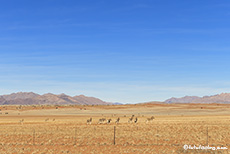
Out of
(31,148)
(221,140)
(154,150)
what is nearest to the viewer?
(154,150)

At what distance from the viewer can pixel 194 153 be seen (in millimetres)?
24578

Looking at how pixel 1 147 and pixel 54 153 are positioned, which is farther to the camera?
pixel 1 147

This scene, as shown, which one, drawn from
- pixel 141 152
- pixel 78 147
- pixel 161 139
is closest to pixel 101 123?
pixel 161 139

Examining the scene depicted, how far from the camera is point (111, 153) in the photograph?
2539 centimetres

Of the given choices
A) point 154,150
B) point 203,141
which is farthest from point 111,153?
point 203,141

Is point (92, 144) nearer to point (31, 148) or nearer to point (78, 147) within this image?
point (78, 147)

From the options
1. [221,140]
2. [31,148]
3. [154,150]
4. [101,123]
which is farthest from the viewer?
[101,123]

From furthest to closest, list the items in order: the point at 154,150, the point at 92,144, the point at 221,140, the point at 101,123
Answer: the point at 101,123
the point at 221,140
the point at 92,144
the point at 154,150

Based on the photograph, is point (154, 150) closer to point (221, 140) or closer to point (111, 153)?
point (111, 153)

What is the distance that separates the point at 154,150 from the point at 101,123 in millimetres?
33492

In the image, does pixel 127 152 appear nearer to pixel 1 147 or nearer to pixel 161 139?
pixel 161 139

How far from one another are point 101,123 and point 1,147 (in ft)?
103

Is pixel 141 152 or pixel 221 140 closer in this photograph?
pixel 141 152

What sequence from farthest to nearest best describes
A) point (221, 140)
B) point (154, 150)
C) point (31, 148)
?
point (221, 140) → point (31, 148) → point (154, 150)
